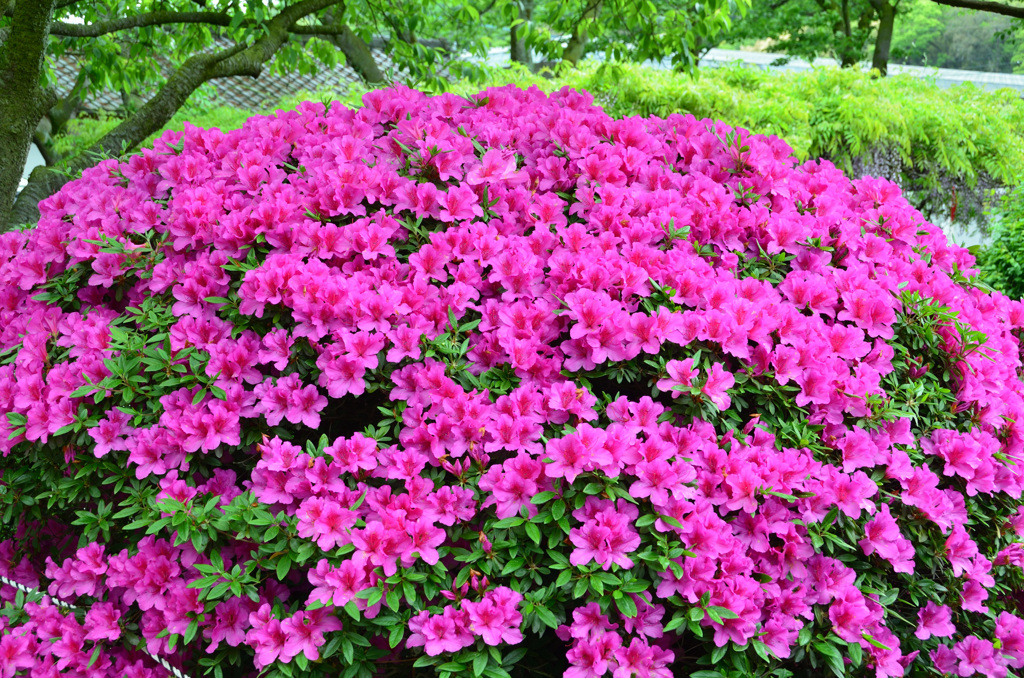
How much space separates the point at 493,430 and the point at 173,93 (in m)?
3.19

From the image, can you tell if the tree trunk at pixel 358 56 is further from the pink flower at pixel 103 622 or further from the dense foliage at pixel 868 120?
the pink flower at pixel 103 622

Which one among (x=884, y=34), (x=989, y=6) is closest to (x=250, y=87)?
(x=884, y=34)

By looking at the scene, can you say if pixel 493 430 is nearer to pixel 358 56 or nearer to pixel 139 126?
pixel 139 126

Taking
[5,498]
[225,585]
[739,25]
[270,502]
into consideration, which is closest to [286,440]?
[270,502]

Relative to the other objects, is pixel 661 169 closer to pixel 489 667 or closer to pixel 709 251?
pixel 709 251

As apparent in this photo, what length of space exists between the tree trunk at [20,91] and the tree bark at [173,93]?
39 centimetres

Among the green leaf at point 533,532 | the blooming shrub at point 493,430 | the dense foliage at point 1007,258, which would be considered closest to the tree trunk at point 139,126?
the blooming shrub at point 493,430

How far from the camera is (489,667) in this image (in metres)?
1.67

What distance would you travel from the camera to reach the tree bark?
13.0 ft

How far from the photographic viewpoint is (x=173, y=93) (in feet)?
13.3

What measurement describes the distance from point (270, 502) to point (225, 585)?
0.20 m

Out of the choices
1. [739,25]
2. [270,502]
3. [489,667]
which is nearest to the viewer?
[489,667]

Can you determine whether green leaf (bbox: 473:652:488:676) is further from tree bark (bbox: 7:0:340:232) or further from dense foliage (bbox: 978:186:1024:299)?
dense foliage (bbox: 978:186:1024:299)

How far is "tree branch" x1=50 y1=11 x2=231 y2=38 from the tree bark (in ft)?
0.60
